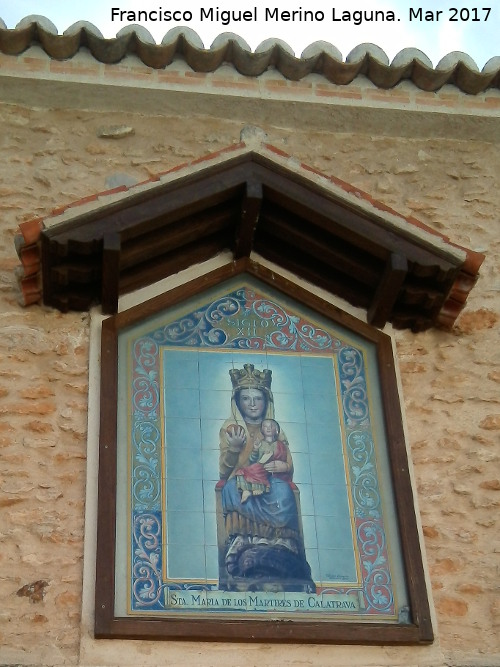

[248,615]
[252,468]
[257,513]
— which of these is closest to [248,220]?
[252,468]

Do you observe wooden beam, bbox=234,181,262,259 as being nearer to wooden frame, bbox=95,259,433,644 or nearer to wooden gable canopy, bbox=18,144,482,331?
wooden gable canopy, bbox=18,144,482,331

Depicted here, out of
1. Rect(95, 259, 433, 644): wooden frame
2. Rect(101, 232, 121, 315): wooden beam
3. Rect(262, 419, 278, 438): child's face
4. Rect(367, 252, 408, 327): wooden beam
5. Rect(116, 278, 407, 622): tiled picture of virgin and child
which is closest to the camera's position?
Rect(95, 259, 433, 644): wooden frame

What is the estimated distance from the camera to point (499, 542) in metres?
5.91

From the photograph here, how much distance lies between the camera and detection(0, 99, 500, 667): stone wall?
17.7ft

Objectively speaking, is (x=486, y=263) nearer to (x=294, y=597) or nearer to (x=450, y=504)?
(x=450, y=504)

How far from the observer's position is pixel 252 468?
5.99m

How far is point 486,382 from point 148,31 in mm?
2904

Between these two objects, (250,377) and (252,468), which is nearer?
(252,468)

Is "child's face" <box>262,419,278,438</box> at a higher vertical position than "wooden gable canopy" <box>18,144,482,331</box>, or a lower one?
lower

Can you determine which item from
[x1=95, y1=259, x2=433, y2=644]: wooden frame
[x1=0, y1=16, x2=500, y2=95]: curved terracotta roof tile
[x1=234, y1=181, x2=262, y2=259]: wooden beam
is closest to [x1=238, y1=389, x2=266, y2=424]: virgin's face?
[x1=95, y1=259, x2=433, y2=644]: wooden frame

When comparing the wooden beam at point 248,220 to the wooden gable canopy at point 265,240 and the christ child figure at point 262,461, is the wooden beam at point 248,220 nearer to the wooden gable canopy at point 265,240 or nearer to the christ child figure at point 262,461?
the wooden gable canopy at point 265,240

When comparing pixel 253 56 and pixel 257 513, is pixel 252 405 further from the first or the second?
pixel 253 56

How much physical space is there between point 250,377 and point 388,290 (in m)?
0.85

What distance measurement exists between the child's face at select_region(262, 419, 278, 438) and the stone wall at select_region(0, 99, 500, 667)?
70 cm
